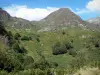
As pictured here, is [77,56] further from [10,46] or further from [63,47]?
[10,46]

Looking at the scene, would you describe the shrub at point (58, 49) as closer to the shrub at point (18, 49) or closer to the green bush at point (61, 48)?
the green bush at point (61, 48)

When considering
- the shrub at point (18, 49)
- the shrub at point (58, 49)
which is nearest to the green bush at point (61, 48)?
the shrub at point (58, 49)

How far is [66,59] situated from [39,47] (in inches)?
1134

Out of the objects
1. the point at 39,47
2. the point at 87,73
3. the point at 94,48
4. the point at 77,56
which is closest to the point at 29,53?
the point at 39,47

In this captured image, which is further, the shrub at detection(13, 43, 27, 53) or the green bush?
the green bush

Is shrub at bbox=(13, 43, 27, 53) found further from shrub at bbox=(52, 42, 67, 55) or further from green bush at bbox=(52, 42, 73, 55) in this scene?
green bush at bbox=(52, 42, 73, 55)

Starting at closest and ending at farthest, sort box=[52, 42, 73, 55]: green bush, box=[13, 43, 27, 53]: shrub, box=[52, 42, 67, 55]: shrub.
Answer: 1. box=[13, 43, 27, 53]: shrub
2. box=[52, 42, 67, 55]: shrub
3. box=[52, 42, 73, 55]: green bush

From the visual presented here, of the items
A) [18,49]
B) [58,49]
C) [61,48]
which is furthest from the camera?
[61,48]

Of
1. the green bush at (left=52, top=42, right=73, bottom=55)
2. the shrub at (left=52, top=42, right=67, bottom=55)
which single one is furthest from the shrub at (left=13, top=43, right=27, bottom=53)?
the green bush at (left=52, top=42, right=73, bottom=55)

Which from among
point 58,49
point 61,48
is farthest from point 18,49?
point 61,48

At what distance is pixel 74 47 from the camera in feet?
630

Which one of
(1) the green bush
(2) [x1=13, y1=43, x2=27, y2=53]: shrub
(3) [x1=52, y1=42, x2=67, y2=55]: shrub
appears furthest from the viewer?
(1) the green bush

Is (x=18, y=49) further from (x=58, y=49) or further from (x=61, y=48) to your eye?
(x=61, y=48)

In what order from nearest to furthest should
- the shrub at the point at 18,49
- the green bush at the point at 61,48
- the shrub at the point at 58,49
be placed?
the shrub at the point at 18,49, the shrub at the point at 58,49, the green bush at the point at 61,48
